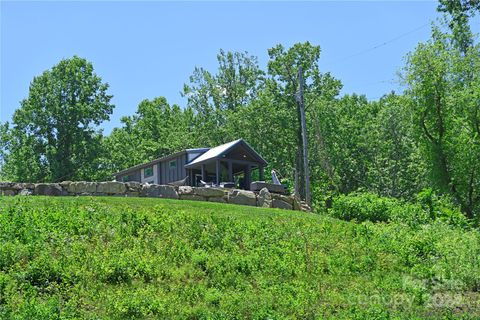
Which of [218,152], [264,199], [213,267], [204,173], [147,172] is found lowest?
[213,267]

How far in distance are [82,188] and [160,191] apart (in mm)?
2514

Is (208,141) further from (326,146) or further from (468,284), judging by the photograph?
(468,284)

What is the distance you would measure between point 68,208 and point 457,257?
9.01 metres

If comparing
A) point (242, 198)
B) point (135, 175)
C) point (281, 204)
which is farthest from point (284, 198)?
point (135, 175)

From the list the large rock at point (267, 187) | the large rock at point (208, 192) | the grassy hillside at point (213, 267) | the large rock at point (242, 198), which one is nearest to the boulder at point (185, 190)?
the large rock at point (208, 192)

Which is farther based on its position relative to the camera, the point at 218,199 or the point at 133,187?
the point at 218,199

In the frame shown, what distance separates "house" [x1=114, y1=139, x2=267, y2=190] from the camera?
29370 millimetres

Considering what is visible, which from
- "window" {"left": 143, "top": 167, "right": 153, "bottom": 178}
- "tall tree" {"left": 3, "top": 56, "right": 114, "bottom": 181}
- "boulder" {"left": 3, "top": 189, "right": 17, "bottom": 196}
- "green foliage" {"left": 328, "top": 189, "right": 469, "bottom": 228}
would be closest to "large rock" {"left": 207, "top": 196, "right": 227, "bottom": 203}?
"green foliage" {"left": 328, "top": 189, "right": 469, "bottom": 228}

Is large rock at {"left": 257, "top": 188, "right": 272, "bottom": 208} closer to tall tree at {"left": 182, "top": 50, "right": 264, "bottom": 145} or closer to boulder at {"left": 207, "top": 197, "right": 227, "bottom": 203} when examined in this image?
boulder at {"left": 207, "top": 197, "right": 227, "bottom": 203}

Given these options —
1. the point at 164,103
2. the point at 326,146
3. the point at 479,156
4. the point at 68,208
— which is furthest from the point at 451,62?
the point at 164,103

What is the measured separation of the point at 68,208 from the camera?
49.4 ft

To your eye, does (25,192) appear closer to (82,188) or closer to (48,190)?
(48,190)

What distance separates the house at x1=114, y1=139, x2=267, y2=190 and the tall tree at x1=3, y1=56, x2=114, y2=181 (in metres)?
12.6

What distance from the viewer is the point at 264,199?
21781 mm
